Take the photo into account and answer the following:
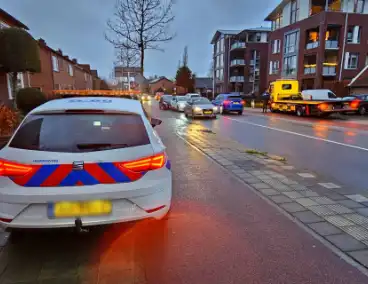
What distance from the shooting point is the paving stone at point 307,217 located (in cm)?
411

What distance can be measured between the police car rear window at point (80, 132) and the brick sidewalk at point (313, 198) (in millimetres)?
2581

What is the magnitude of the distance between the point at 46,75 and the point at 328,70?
3191 centimetres

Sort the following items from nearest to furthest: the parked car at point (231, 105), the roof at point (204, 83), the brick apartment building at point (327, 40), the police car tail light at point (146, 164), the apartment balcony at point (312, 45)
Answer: the police car tail light at point (146, 164) → the parked car at point (231, 105) → the brick apartment building at point (327, 40) → the apartment balcony at point (312, 45) → the roof at point (204, 83)

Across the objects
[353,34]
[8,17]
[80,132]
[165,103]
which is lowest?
[165,103]

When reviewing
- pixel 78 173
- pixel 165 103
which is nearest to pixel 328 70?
pixel 165 103

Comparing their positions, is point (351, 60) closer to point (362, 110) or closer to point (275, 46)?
point (275, 46)

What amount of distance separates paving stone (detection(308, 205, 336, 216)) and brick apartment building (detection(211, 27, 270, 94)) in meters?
54.7

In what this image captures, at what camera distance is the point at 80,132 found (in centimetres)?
329

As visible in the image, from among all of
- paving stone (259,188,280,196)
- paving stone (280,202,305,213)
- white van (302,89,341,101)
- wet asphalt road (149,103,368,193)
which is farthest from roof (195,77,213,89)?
paving stone (280,202,305,213)

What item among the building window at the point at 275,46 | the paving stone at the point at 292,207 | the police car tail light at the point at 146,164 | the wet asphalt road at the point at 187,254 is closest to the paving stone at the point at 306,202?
the paving stone at the point at 292,207

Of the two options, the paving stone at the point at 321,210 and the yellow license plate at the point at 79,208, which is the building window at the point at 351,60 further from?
the yellow license plate at the point at 79,208

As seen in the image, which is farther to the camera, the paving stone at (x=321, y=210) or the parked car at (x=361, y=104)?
the parked car at (x=361, y=104)

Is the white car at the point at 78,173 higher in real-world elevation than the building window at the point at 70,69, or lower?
lower

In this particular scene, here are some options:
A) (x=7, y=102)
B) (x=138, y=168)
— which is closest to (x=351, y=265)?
(x=138, y=168)
